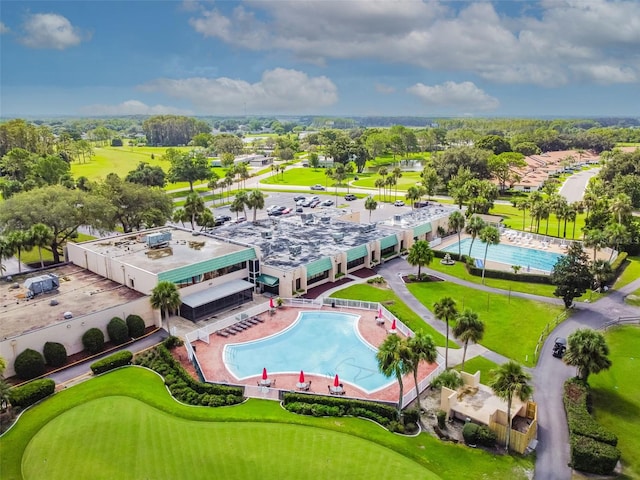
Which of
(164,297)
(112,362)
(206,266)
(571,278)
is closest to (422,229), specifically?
(571,278)

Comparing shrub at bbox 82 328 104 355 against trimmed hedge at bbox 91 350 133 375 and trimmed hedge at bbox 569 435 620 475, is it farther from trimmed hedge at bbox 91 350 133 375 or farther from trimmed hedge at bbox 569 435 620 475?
trimmed hedge at bbox 569 435 620 475

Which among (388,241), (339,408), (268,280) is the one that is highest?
(388,241)

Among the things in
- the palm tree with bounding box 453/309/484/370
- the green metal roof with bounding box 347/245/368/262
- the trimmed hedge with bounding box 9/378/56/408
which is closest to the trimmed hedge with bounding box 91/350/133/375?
the trimmed hedge with bounding box 9/378/56/408

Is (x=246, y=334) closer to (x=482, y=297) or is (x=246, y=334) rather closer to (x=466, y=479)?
(x=466, y=479)

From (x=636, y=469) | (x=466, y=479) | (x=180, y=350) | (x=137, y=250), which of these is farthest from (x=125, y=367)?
(x=636, y=469)

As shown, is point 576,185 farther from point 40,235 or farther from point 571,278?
point 40,235

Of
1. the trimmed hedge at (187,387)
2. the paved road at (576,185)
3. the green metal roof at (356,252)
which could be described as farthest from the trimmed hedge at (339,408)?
Answer: the paved road at (576,185)
